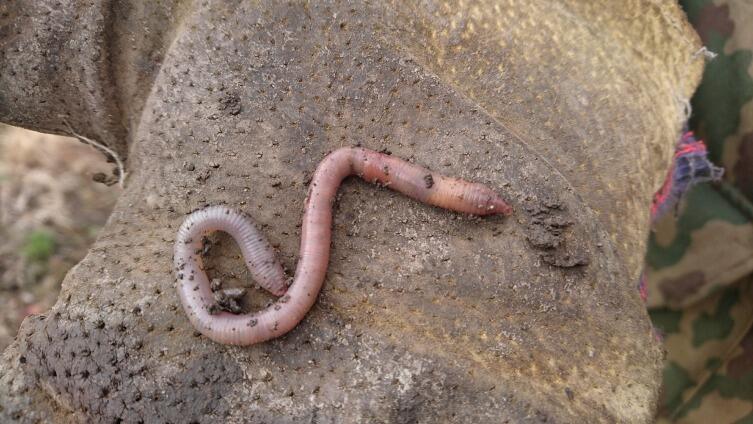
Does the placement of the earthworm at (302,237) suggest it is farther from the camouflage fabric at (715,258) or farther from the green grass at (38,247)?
the green grass at (38,247)

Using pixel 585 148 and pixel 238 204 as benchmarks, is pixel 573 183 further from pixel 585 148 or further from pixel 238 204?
pixel 238 204

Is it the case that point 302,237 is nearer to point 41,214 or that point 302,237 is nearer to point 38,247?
point 38,247

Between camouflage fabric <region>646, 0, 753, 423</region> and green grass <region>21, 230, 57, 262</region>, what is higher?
camouflage fabric <region>646, 0, 753, 423</region>

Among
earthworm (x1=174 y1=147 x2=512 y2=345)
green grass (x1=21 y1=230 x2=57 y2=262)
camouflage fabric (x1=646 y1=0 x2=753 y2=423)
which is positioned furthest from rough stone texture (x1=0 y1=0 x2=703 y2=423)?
green grass (x1=21 y1=230 x2=57 y2=262)

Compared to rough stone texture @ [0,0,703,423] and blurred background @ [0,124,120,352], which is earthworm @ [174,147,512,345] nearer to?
rough stone texture @ [0,0,703,423]

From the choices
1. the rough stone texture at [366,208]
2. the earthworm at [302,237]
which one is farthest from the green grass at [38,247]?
the earthworm at [302,237]
